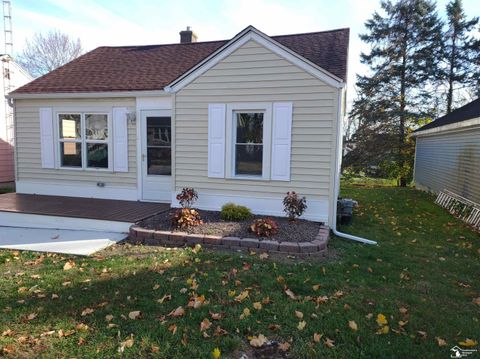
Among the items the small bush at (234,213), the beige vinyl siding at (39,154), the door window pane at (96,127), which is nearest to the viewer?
the small bush at (234,213)

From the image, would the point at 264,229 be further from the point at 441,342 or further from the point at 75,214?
the point at 75,214

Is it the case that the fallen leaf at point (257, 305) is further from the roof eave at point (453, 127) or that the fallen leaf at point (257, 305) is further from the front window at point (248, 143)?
the roof eave at point (453, 127)

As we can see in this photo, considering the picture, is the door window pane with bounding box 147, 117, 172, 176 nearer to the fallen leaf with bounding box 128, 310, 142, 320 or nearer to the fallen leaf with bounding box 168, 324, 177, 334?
the fallen leaf with bounding box 128, 310, 142, 320

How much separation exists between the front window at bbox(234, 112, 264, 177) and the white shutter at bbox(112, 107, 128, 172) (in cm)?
306

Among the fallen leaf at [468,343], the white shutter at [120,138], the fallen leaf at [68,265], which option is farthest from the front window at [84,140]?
the fallen leaf at [468,343]

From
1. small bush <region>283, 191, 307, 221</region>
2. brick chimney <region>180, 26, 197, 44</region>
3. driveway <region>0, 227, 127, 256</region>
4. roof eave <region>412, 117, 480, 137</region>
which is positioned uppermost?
brick chimney <region>180, 26, 197, 44</region>

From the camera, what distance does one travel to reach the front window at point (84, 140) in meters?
8.59

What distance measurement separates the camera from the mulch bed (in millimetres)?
5574

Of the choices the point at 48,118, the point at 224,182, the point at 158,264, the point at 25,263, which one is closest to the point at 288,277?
the point at 158,264

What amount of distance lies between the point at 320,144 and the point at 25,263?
5368 mm

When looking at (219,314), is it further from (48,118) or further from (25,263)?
(48,118)

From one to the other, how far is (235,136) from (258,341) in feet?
15.9

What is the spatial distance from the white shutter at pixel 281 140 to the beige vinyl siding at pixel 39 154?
372cm

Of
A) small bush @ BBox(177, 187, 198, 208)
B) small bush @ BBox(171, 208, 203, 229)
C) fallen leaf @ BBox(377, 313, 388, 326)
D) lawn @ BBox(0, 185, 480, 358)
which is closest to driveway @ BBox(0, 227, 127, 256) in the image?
lawn @ BBox(0, 185, 480, 358)
